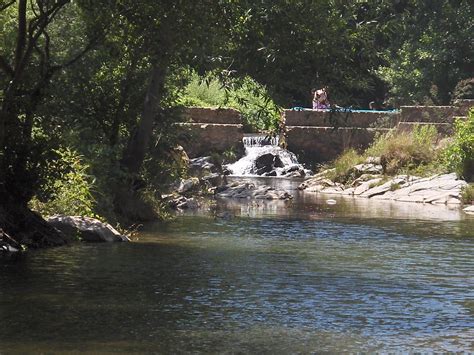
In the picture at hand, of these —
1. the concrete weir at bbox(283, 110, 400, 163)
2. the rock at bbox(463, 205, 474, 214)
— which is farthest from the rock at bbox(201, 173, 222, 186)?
the concrete weir at bbox(283, 110, 400, 163)

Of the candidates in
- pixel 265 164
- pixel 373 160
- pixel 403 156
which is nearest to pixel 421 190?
pixel 403 156

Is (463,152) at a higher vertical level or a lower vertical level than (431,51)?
lower

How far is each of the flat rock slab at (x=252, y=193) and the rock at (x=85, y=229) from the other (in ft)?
46.1

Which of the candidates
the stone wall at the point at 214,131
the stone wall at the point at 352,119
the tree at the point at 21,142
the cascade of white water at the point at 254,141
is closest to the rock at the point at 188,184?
the stone wall at the point at 214,131

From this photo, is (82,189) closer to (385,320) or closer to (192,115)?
(385,320)

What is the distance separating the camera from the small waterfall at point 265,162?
4762 centimetres

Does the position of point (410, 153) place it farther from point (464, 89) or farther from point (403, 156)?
point (464, 89)

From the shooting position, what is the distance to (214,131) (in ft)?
154

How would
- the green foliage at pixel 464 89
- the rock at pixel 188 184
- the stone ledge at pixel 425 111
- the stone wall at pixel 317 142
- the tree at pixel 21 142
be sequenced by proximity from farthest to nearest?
the green foliage at pixel 464 89, the stone wall at pixel 317 142, the stone ledge at pixel 425 111, the rock at pixel 188 184, the tree at pixel 21 142

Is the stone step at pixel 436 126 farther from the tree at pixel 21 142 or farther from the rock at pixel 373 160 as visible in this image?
the tree at pixel 21 142

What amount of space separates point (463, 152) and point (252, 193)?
6597 millimetres

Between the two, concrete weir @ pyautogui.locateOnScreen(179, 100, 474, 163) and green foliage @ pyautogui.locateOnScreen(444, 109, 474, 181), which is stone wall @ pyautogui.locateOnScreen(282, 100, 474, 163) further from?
green foliage @ pyautogui.locateOnScreen(444, 109, 474, 181)

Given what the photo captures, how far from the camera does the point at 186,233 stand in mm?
25141

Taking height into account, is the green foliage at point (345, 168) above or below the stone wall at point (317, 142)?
below
